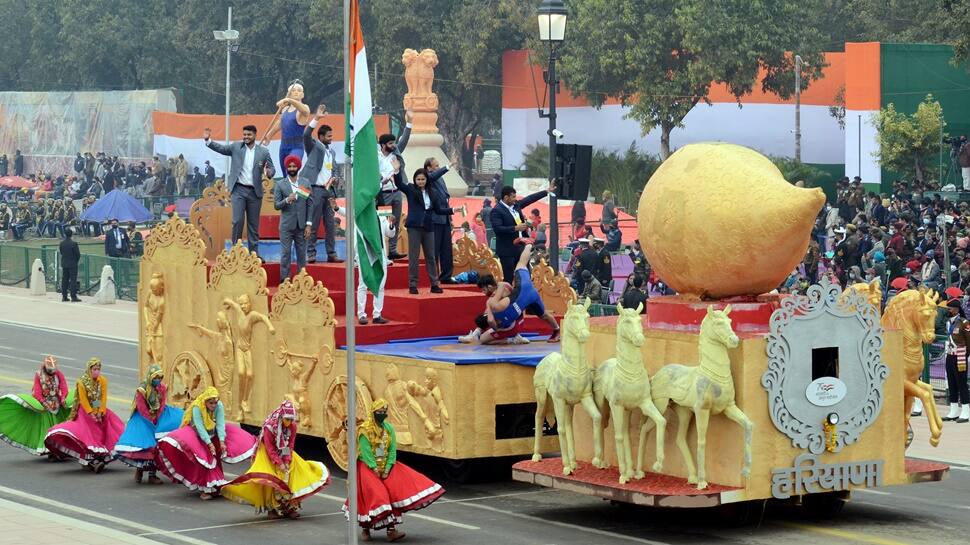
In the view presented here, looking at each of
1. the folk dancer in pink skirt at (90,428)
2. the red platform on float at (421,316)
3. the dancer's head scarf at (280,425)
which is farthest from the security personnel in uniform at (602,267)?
the dancer's head scarf at (280,425)

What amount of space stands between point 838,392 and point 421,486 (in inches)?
158

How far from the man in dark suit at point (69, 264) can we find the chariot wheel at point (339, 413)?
23309 mm

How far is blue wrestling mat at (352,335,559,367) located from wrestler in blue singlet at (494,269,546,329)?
29cm

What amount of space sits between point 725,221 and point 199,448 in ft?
20.2

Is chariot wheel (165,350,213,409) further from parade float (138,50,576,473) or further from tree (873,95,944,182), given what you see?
tree (873,95,944,182)

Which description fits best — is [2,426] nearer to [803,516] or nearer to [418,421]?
[418,421]

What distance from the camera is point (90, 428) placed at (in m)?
21.4

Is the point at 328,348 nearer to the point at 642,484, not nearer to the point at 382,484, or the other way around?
the point at 382,484

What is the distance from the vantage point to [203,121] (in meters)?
66.2

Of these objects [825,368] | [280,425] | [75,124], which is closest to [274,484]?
[280,425]

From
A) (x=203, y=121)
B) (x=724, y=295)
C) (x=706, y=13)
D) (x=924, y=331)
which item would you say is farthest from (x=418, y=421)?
(x=203, y=121)

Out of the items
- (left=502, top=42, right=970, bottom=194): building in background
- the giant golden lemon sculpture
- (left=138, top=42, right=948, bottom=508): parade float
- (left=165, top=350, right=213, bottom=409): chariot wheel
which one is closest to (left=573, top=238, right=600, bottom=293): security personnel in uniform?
(left=165, top=350, right=213, bottom=409): chariot wheel

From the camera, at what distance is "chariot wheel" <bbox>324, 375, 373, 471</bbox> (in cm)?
1997

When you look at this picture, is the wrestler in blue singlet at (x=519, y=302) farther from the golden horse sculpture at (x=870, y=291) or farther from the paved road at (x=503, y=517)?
the golden horse sculpture at (x=870, y=291)
